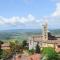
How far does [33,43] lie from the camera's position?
96.1 feet

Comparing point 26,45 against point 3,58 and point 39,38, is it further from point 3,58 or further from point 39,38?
point 3,58

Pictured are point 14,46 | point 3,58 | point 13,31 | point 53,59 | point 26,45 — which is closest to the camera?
point 53,59

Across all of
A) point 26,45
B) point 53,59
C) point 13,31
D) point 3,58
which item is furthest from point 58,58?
point 13,31

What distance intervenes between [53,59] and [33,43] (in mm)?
14086

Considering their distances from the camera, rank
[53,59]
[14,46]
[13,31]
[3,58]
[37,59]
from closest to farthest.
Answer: [53,59] → [37,59] → [3,58] → [14,46] → [13,31]

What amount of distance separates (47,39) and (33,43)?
133 centimetres

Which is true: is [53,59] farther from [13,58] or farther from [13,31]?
[13,31]

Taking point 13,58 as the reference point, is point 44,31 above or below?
above

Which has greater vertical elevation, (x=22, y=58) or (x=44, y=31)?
(x=44, y=31)

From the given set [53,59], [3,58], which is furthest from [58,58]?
[3,58]

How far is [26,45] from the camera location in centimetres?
2830

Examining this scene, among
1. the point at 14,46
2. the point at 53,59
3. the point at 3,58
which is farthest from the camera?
the point at 14,46

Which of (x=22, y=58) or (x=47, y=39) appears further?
(x=47, y=39)

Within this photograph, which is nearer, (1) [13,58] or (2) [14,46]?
(1) [13,58]
